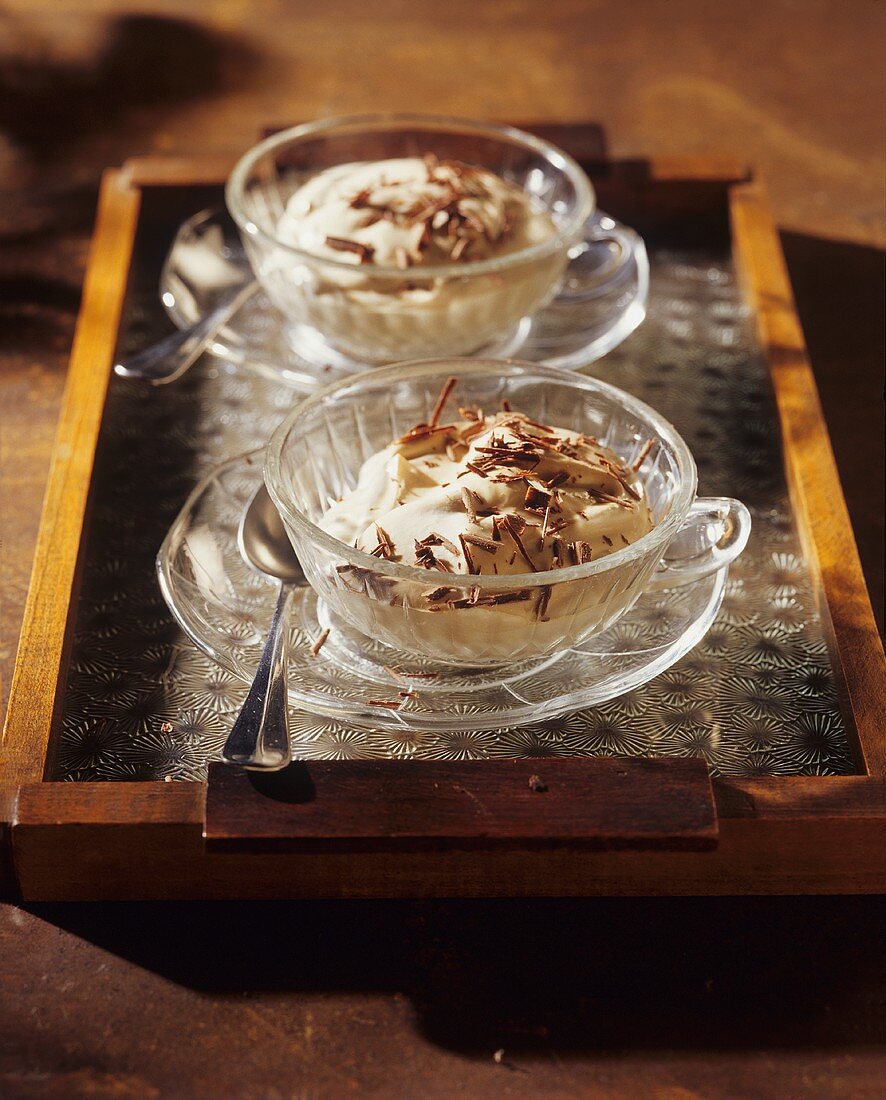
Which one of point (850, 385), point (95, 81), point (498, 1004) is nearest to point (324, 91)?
point (95, 81)

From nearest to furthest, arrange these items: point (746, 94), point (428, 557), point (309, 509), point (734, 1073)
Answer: point (734, 1073)
point (428, 557)
point (309, 509)
point (746, 94)

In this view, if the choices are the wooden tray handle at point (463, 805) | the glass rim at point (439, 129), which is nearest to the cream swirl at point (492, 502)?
the wooden tray handle at point (463, 805)

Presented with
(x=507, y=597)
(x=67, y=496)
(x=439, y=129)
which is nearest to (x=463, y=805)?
(x=507, y=597)

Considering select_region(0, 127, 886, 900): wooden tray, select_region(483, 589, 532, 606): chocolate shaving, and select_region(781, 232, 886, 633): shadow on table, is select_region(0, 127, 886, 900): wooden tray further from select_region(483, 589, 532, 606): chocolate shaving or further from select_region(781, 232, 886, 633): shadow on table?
select_region(781, 232, 886, 633): shadow on table

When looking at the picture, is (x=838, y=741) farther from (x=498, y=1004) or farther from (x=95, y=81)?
(x=95, y=81)

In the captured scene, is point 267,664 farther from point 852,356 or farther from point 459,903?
point 852,356

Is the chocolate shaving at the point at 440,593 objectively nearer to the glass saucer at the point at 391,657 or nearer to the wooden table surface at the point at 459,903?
the glass saucer at the point at 391,657

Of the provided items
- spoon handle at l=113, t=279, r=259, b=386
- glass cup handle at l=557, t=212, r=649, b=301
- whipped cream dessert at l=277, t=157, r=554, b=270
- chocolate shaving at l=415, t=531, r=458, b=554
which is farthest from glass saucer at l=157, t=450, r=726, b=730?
glass cup handle at l=557, t=212, r=649, b=301
